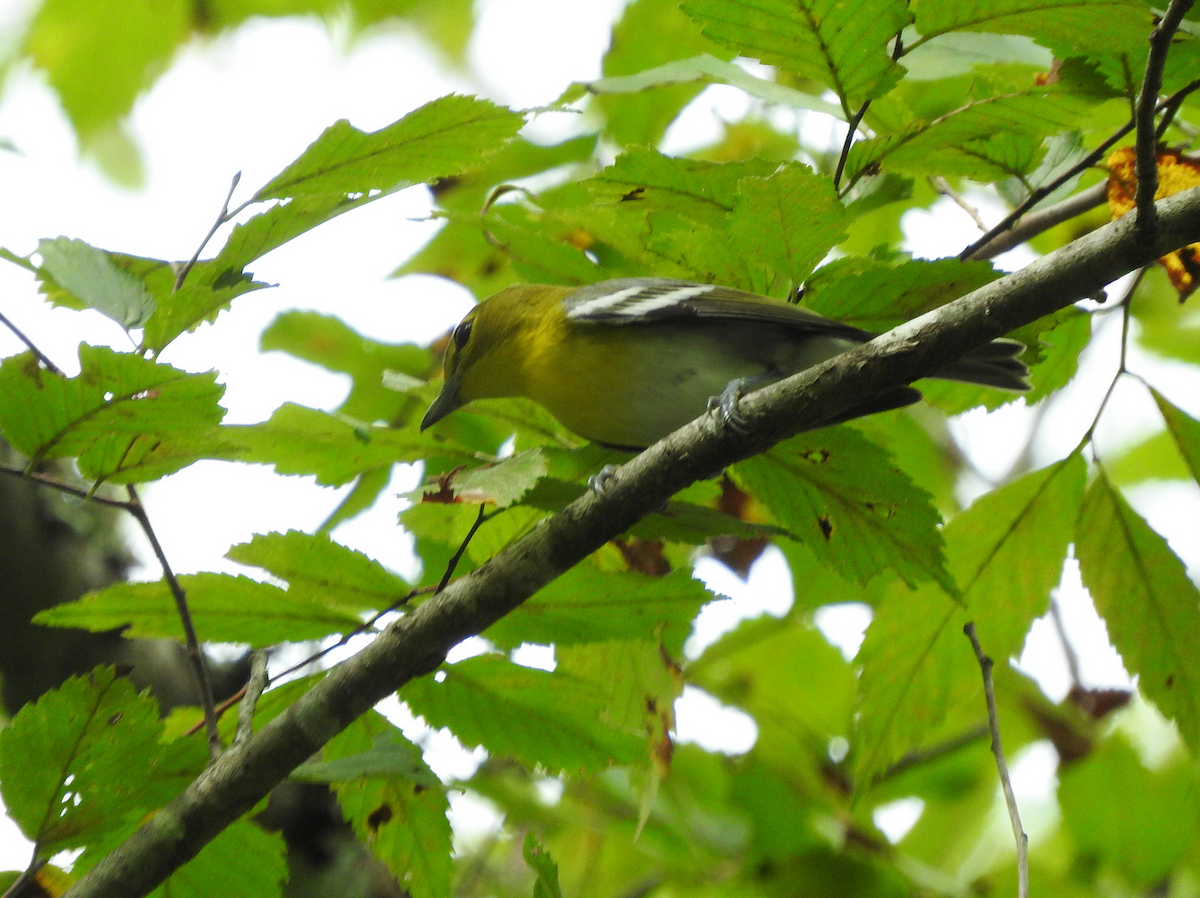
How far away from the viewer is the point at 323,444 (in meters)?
2.09

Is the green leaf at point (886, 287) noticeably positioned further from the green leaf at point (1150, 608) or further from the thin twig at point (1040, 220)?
the green leaf at point (1150, 608)

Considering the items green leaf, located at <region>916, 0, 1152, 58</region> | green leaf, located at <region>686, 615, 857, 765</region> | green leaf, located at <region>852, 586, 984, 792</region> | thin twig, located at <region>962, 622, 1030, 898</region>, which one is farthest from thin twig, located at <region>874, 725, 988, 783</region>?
green leaf, located at <region>916, 0, 1152, 58</region>

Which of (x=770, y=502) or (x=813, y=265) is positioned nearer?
(x=813, y=265)

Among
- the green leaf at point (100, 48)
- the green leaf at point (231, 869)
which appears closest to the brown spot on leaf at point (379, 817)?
the green leaf at point (231, 869)

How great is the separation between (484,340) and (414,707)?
73.1 inches

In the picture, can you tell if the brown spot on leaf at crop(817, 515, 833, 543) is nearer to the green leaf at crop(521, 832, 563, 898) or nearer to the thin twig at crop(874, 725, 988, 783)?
the green leaf at crop(521, 832, 563, 898)

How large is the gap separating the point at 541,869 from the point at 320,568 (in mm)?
721

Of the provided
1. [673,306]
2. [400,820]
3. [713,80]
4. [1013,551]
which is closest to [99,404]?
[400,820]

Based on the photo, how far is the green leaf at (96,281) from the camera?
5.50 feet

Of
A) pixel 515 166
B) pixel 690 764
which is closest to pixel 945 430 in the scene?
pixel 690 764

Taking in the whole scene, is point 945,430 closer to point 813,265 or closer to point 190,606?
point 813,265

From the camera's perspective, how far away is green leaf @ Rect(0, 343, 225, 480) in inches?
59.1

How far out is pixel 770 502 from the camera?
6.86ft

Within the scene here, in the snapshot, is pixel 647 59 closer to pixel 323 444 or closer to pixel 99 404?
pixel 323 444
